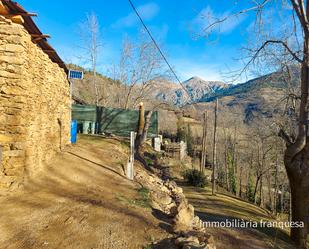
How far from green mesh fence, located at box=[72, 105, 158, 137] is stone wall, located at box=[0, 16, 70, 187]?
12113 mm

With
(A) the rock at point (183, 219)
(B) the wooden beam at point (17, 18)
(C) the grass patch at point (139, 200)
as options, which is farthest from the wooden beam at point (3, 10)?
(A) the rock at point (183, 219)

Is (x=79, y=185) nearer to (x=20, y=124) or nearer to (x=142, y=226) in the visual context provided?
(x=20, y=124)

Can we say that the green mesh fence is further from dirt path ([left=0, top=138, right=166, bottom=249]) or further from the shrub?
dirt path ([left=0, top=138, right=166, bottom=249])

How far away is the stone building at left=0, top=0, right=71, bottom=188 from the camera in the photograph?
5.79 metres

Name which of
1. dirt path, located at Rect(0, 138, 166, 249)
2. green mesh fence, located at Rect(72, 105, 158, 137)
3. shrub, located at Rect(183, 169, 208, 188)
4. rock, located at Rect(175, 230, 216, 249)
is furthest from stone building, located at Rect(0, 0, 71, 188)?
shrub, located at Rect(183, 169, 208, 188)

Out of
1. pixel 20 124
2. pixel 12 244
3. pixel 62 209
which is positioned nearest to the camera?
pixel 12 244

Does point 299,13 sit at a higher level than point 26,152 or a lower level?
higher

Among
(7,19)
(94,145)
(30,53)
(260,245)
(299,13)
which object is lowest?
(260,245)

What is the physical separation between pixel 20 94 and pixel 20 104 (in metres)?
Answer: 0.24

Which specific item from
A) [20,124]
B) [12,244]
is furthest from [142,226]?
[20,124]

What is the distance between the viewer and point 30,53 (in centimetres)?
667

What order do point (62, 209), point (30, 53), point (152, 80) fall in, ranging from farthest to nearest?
point (152, 80) < point (30, 53) < point (62, 209)

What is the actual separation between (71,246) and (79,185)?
3523 millimetres

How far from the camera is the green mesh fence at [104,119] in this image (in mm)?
19844
